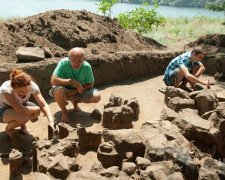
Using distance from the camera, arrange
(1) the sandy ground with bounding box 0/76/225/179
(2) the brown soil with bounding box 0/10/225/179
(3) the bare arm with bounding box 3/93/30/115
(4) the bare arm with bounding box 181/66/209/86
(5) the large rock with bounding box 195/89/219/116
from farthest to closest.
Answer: (4) the bare arm with bounding box 181/66/209/86
(2) the brown soil with bounding box 0/10/225/179
(5) the large rock with bounding box 195/89/219/116
(1) the sandy ground with bounding box 0/76/225/179
(3) the bare arm with bounding box 3/93/30/115

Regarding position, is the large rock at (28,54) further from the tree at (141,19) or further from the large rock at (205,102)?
the tree at (141,19)

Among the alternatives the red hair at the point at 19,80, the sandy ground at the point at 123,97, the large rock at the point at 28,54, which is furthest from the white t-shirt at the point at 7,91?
the large rock at the point at 28,54

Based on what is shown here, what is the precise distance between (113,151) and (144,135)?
0.51 meters

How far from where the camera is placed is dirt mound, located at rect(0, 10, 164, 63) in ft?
25.8

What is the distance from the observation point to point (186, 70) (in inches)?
263

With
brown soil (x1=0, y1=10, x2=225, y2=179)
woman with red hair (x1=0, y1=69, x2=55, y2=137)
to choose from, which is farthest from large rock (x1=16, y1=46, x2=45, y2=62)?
woman with red hair (x1=0, y1=69, x2=55, y2=137)

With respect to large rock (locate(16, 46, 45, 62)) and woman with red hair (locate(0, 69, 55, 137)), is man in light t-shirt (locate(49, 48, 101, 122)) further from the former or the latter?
large rock (locate(16, 46, 45, 62))

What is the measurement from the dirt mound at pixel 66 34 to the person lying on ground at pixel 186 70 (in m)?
2.16

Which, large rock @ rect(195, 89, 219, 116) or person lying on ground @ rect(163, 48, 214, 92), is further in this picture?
person lying on ground @ rect(163, 48, 214, 92)

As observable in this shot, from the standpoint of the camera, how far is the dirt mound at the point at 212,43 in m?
10.1

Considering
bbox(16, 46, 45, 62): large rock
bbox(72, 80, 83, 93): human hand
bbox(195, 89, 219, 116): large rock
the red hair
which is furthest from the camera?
bbox(16, 46, 45, 62): large rock

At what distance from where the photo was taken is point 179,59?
22.8 ft

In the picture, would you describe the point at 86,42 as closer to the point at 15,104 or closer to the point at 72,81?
the point at 72,81

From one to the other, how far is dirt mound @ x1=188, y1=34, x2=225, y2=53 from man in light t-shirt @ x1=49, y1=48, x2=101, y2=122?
5.31 meters
